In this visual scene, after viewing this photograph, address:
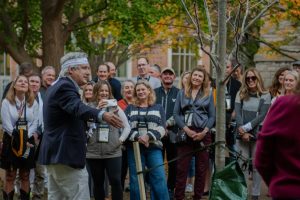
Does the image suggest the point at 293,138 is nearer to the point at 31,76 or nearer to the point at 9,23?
the point at 31,76

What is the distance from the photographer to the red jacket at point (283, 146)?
443 centimetres

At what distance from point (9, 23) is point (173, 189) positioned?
928cm

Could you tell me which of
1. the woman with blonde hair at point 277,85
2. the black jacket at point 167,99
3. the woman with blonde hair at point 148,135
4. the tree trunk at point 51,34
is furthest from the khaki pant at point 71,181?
the tree trunk at point 51,34

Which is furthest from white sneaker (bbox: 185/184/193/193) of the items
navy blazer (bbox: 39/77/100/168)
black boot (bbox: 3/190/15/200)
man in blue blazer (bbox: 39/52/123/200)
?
navy blazer (bbox: 39/77/100/168)

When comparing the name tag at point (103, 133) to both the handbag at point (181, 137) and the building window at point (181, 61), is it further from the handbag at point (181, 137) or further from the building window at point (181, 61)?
the building window at point (181, 61)

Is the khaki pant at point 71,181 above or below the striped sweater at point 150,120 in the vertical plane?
below

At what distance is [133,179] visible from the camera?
9828 millimetres

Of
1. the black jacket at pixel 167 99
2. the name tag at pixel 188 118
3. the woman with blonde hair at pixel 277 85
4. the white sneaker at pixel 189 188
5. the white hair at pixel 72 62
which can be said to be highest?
the white hair at pixel 72 62

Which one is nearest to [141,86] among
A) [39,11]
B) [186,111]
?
[186,111]

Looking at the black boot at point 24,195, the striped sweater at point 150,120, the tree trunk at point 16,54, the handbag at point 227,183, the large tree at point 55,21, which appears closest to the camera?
the handbag at point 227,183

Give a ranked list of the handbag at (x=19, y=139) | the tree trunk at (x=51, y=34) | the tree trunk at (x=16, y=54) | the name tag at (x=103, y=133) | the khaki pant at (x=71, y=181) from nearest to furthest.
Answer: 1. the khaki pant at (x=71, y=181)
2. the name tag at (x=103, y=133)
3. the handbag at (x=19, y=139)
4. the tree trunk at (x=51, y=34)
5. the tree trunk at (x=16, y=54)

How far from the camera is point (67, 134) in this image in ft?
23.4

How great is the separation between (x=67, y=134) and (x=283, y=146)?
3.10 metres

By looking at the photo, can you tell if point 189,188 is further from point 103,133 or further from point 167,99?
point 103,133
